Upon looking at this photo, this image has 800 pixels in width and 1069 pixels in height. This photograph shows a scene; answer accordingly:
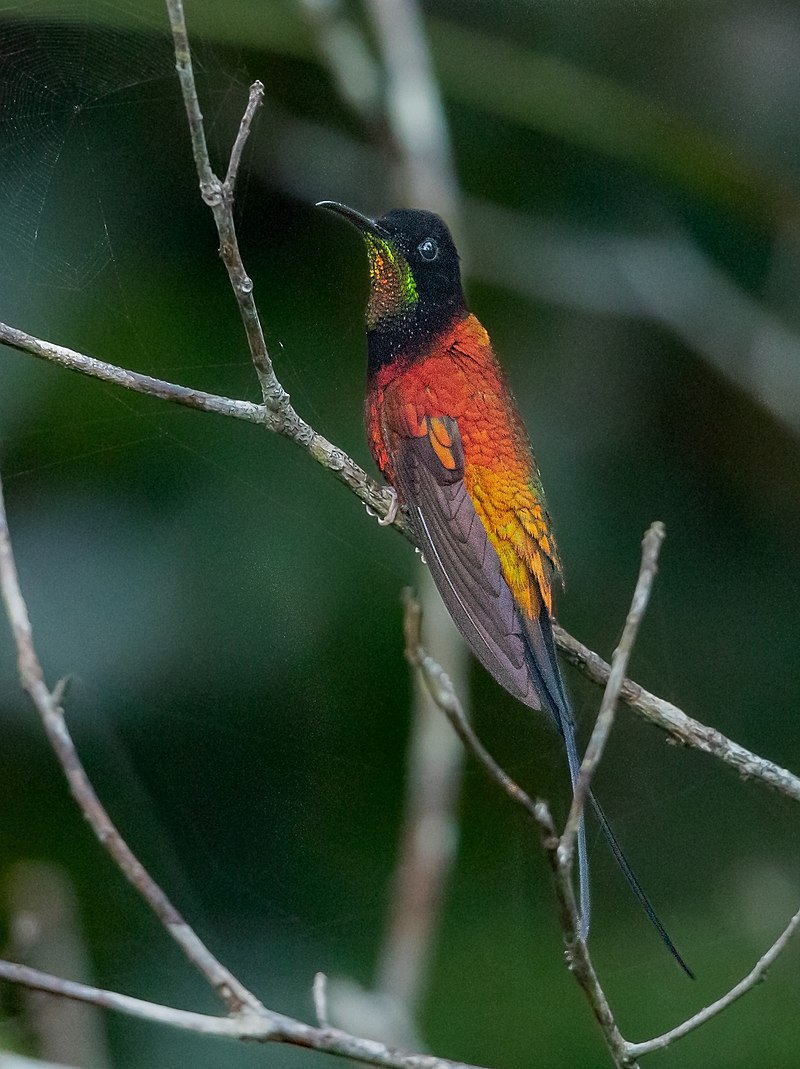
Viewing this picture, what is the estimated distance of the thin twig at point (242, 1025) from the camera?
1.45 meters

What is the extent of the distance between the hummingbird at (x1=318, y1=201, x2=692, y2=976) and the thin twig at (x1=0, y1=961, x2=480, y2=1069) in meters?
0.93

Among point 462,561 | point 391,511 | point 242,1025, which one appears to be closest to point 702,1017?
point 242,1025

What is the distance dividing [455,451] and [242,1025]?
1.47 m

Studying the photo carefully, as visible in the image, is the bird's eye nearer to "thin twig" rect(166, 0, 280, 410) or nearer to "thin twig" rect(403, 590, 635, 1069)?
"thin twig" rect(166, 0, 280, 410)

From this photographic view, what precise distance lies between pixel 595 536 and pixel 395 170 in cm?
Answer: 147

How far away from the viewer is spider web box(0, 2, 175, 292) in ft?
11.0

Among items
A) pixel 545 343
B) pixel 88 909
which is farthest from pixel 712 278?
pixel 88 909

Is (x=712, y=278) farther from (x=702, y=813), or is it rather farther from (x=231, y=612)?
(x=231, y=612)

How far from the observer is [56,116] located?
3.62 m

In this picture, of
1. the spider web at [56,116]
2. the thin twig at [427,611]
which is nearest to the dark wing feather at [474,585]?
the thin twig at [427,611]

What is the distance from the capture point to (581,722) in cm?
335

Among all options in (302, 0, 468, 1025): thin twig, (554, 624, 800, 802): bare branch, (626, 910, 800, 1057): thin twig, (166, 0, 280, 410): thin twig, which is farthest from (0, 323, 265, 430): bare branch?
(626, 910, 800, 1057): thin twig

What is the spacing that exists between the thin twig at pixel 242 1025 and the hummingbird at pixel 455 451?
934 millimetres

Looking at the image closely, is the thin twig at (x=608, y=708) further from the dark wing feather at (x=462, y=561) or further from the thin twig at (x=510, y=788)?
the dark wing feather at (x=462, y=561)
